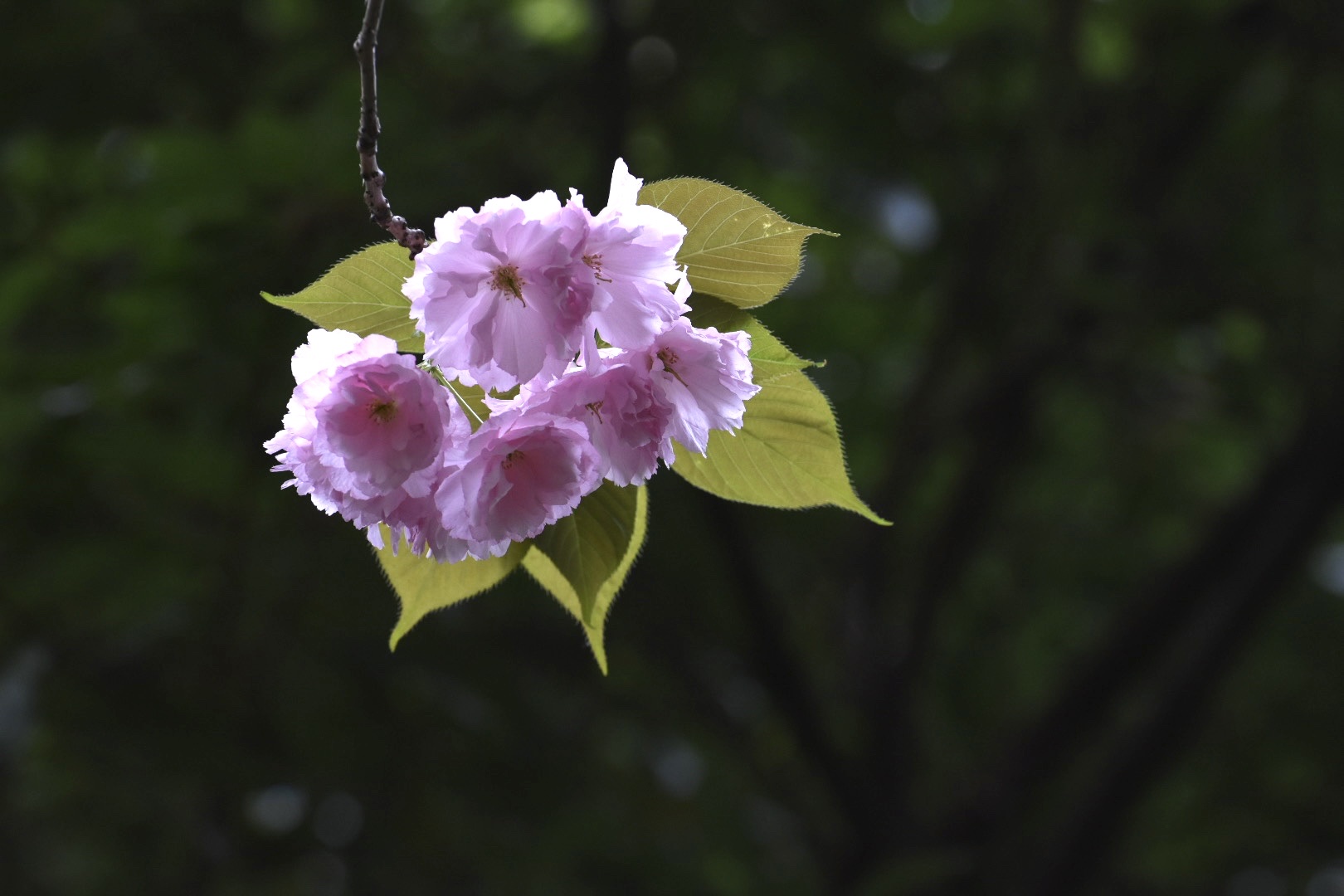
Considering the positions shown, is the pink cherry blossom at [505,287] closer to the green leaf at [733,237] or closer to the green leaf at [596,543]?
the green leaf at [733,237]

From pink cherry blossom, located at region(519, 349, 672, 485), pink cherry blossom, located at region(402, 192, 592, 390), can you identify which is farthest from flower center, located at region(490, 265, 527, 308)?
pink cherry blossom, located at region(519, 349, 672, 485)

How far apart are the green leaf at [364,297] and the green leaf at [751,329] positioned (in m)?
0.27

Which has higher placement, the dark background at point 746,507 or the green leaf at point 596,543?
the green leaf at point 596,543

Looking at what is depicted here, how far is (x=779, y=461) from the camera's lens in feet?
4.21

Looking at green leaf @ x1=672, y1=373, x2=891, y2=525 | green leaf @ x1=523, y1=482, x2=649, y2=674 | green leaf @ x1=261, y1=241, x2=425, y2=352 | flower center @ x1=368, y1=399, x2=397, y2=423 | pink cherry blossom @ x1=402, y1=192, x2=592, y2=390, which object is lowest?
green leaf @ x1=523, y1=482, x2=649, y2=674

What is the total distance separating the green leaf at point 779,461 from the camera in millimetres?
1265

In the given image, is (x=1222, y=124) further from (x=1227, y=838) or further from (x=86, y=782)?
(x=86, y=782)

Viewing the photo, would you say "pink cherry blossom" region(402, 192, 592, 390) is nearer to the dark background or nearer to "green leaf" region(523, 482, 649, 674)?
"green leaf" region(523, 482, 649, 674)

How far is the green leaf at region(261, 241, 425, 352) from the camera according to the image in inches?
42.9

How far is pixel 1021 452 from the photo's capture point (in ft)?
16.3

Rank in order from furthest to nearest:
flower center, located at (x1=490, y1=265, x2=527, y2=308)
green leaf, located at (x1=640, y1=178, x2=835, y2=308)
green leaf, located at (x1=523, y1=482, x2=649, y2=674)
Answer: green leaf, located at (x1=523, y1=482, x2=649, y2=674) < green leaf, located at (x1=640, y1=178, x2=835, y2=308) < flower center, located at (x1=490, y1=265, x2=527, y2=308)

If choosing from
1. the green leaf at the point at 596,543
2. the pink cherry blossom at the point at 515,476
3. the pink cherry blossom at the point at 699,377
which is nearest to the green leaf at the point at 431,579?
the green leaf at the point at 596,543

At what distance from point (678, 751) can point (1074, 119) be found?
309cm

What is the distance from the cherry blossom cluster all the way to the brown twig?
0.05m
